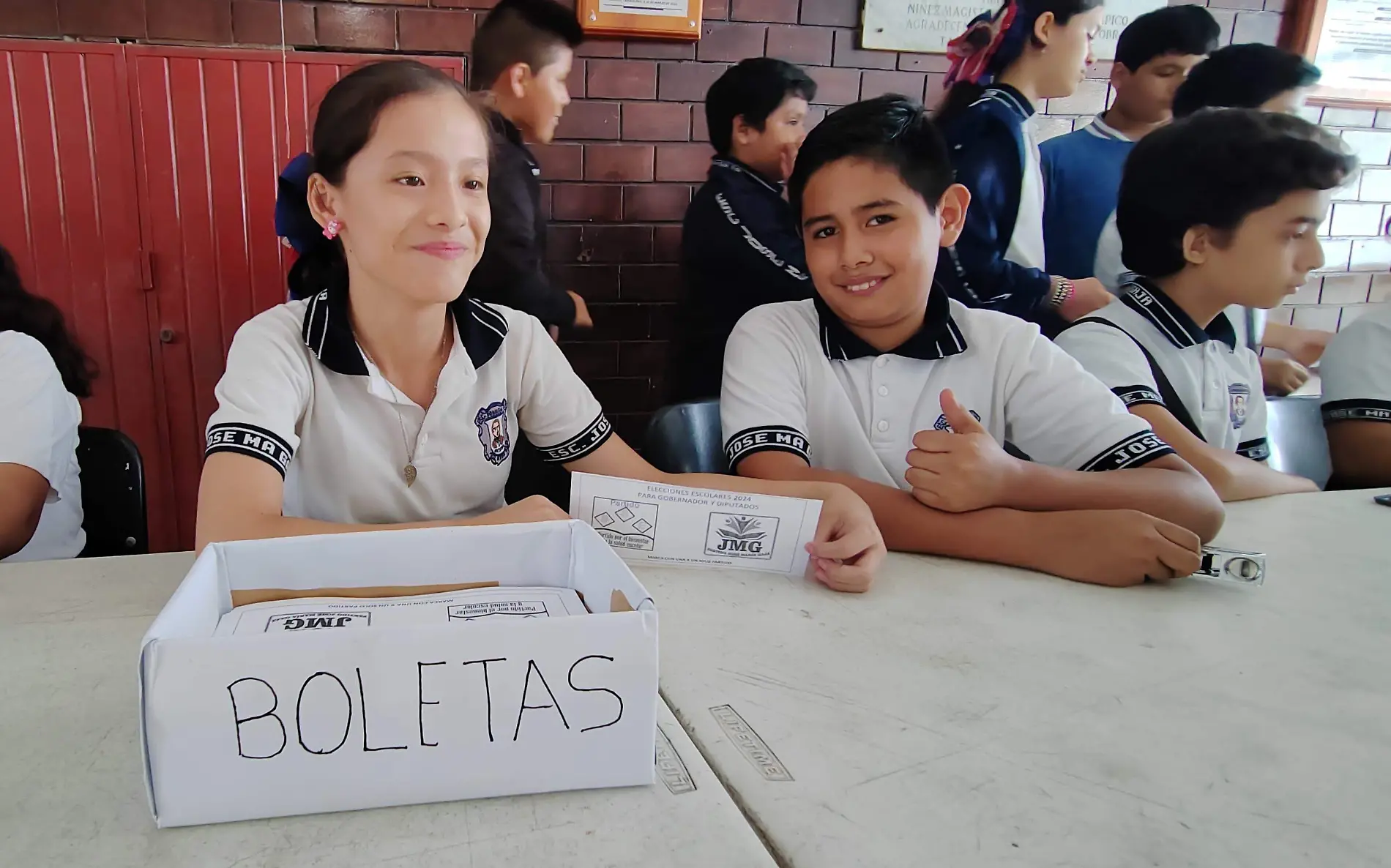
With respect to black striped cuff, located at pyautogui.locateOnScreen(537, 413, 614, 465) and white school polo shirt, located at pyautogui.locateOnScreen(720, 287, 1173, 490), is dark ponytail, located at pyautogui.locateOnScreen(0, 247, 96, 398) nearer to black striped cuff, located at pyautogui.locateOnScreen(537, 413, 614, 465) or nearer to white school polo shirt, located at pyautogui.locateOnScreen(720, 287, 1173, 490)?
black striped cuff, located at pyautogui.locateOnScreen(537, 413, 614, 465)

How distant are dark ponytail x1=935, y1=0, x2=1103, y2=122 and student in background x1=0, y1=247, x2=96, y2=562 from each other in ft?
5.80

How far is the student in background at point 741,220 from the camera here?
217cm

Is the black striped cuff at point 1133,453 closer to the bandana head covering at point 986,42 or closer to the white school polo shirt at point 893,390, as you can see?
the white school polo shirt at point 893,390

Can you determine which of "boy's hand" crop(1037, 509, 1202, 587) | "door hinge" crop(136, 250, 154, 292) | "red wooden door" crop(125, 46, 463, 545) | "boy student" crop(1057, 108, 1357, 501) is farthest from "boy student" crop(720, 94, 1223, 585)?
"door hinge" crop(136, 250, 154, 292)

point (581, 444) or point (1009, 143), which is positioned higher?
point (1009, 143)

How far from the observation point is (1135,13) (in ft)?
10.2

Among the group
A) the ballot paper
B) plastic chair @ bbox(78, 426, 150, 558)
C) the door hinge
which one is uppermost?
the door hinge

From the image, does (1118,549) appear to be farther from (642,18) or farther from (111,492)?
(642,18)

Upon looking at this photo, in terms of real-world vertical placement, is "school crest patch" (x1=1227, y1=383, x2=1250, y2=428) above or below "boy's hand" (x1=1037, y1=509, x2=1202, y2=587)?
above

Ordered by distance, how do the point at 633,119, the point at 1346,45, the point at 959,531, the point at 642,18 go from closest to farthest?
the point at 959,531
the point at 642,18
the point at 633,119
the point at 1346,45

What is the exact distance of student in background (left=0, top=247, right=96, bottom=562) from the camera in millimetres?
1151

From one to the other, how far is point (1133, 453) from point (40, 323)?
5.53ft

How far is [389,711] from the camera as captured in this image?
0.52m

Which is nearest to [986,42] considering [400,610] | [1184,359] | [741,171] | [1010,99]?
[1010,99]
